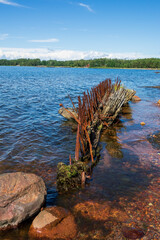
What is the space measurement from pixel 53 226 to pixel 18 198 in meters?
1.10

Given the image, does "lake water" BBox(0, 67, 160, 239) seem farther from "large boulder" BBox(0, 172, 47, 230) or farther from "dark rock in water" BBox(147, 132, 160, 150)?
"large boulder" BBox(0, 172, 47, 230)

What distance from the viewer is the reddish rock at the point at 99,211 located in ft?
15.9

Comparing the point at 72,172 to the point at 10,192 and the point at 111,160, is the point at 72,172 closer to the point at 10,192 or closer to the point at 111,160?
the point at 10,192

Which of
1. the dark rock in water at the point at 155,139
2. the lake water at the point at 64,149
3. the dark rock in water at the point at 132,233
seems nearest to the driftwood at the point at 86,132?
the lake water at the point at 64,149

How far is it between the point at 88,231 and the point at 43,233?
1044 millimetres

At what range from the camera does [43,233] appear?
4328 mm

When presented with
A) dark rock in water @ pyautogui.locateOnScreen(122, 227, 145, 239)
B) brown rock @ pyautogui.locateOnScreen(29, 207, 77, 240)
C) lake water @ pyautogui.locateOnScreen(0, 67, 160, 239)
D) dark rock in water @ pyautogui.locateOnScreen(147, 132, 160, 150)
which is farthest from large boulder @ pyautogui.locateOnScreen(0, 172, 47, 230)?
dark rock in water @ pyautogui.locateOnScreen(147, 132, 160, 150)

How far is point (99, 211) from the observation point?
16.5 feet

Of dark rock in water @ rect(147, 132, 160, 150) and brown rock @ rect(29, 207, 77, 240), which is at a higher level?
dark rock in water @ rect(147, 132, 160, 150)

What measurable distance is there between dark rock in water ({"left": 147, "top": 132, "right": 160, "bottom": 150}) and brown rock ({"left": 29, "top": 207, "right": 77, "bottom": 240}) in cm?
593

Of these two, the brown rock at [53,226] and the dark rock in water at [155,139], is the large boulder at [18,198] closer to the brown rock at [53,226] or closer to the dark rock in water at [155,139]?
the brown rock at [53,226]

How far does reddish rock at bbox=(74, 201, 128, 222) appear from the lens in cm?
484

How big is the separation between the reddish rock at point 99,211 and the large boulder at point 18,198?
43.0 inches

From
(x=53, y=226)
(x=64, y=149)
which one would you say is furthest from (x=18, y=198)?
(x=64, y=149)
